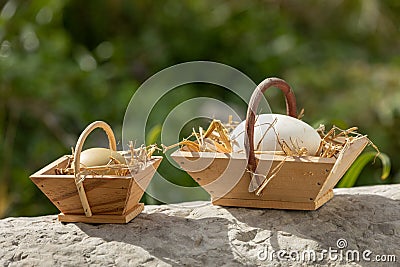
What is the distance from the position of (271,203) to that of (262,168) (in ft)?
0.37

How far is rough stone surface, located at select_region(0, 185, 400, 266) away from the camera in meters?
1.24

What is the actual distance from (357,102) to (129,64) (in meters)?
1.30

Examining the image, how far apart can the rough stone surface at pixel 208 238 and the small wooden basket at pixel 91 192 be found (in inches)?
0.9

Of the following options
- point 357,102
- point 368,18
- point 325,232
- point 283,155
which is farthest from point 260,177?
point 368,18

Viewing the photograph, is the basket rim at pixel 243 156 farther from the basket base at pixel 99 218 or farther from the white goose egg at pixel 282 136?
the basket base at pixel 99 218

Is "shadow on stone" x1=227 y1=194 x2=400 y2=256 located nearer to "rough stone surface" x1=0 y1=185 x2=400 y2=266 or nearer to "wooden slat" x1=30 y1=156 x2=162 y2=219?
"rough stone surface" x1=0 y1=185 x2=400 y2=266

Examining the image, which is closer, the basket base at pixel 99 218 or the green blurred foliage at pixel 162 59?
the basket base at pixel 99 218

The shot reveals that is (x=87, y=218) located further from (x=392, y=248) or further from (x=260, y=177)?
(x=392, y=248)

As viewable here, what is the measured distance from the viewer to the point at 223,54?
379cm

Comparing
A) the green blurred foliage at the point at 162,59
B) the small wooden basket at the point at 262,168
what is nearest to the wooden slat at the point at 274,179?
the small wooden basket at the point at 262,168

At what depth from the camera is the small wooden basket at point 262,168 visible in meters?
1.28

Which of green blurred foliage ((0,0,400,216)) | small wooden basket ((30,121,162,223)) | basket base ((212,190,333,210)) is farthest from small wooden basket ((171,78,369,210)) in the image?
green blurred foliage ((0,0,400,216))

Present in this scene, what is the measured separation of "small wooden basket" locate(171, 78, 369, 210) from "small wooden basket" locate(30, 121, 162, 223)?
0.11 metres

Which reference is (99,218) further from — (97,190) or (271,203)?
(271,203)
